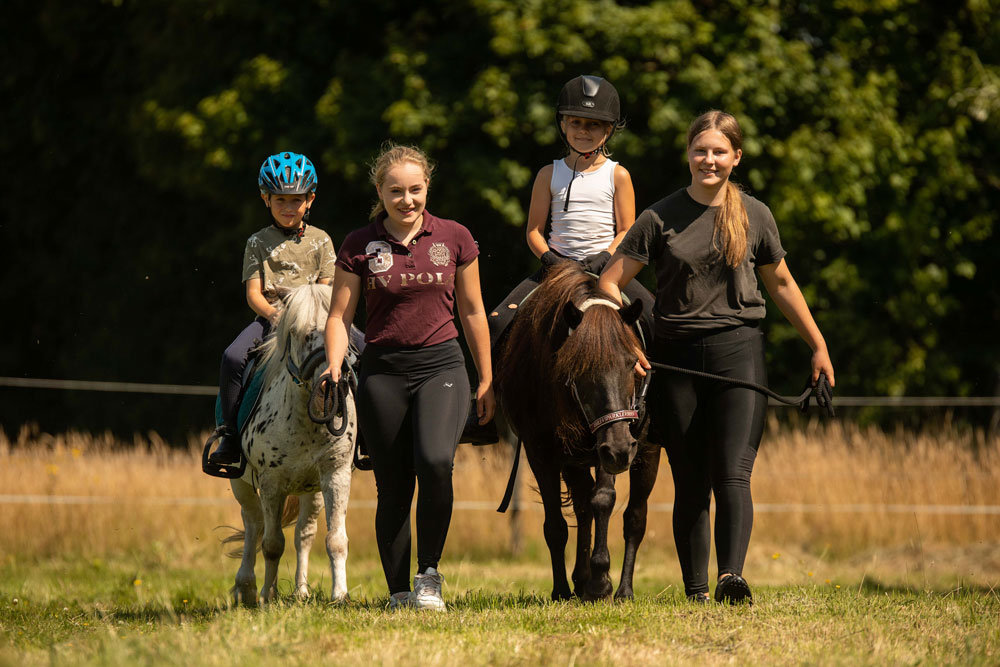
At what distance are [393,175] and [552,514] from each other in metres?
2.09

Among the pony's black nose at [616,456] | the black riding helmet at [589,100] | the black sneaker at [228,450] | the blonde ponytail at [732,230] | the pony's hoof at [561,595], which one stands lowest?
the pony's hoof at [561,595]

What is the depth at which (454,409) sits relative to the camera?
19.9 feet

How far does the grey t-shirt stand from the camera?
600 cm

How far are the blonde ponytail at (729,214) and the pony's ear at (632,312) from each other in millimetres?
479

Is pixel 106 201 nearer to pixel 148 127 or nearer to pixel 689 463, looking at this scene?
pixel 148 127

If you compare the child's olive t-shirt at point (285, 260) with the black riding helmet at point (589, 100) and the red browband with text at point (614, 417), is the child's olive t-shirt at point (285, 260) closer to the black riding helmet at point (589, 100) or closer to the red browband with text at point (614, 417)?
the black riding helmet at point (589, 100)

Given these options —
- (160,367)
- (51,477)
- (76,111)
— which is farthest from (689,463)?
(76,111)

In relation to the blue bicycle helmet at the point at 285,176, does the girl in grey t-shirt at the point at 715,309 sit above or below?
below

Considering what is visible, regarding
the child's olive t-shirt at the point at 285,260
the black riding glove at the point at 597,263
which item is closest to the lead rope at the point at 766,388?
the black riding glove at the point at 597,263

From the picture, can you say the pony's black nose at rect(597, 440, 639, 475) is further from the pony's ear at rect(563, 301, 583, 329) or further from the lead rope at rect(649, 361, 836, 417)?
the pony's ear at rect(563, 301, 583, 329)

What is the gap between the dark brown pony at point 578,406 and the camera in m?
5.84

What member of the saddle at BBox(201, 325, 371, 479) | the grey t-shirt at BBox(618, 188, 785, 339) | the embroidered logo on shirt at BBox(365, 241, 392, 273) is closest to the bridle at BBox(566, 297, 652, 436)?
the grey t-shirt at BBox(618, 188, 785, 339)

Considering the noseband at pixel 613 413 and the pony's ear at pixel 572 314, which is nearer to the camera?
the noseband at pixel 613 413

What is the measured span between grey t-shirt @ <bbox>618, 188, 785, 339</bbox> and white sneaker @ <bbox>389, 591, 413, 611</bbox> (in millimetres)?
1879
